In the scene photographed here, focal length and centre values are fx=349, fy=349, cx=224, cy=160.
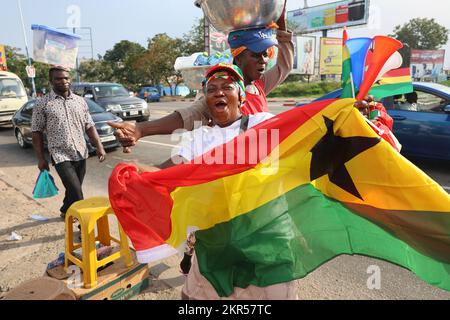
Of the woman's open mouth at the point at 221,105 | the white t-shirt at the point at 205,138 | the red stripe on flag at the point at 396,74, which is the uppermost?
the red stripe on flag at the point at 396,74

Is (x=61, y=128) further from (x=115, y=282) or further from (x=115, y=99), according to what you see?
(x=115, y=99)

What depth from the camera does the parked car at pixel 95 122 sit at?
8.37 metres

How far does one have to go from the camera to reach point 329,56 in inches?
1693

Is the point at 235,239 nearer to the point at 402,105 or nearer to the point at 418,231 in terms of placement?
the point at 418,231

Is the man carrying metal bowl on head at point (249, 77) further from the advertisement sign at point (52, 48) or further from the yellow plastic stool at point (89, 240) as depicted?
the advertisement sign at point (52, 48)

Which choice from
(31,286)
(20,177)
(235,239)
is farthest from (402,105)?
(20,177)

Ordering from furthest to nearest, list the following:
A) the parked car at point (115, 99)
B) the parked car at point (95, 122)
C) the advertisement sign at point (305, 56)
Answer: the advertisement sign at point (305, 56)
the parked car at point (115, 99)
the parked car at point (95, 122)

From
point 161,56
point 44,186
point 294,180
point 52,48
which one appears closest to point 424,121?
point 294,180

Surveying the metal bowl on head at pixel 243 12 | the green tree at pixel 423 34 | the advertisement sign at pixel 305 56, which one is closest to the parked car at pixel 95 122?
the metal bowl on head at pixel 243 12

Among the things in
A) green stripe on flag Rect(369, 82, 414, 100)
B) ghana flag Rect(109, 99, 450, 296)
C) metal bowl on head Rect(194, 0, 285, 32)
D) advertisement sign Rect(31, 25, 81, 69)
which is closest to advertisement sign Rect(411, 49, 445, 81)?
green stripe on flag Rect(369, 82, 414, 100)

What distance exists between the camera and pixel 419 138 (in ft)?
19.5

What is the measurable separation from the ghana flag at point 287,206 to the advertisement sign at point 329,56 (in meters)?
43.9

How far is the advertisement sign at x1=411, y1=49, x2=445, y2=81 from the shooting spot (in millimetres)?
47844

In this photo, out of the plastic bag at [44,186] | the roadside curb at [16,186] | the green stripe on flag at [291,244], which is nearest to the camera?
the green stripe on flag at [291,244]
